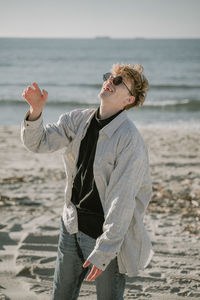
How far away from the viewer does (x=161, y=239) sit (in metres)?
4.68

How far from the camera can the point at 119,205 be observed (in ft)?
7.36

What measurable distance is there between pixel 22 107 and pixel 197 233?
14852mm

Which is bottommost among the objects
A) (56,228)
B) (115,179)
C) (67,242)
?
(56,228)

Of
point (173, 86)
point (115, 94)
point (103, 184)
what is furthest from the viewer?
point (173, 86)

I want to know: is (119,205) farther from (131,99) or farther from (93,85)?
(93,85)

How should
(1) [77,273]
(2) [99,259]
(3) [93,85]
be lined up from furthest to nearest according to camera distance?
1. (3) [93,85]
2. (1) [77,273]
3. (2) [99,259]

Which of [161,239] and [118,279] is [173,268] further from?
[118,279]

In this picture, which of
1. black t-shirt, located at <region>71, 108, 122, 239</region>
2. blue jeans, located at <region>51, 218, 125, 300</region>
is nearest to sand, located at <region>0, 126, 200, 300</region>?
blue jeans, located at <region>51, 218, 125, 300</region>

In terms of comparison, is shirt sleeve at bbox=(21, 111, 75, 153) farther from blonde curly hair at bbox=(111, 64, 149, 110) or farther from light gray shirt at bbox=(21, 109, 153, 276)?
blonde curly hair at bbox=(111, 64, 149, 110)

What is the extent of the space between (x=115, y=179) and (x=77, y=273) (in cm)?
73

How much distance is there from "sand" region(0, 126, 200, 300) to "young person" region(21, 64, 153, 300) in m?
1.17

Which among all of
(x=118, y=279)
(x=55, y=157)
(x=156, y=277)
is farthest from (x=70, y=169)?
(x=55, y=157)

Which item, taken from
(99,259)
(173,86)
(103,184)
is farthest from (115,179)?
(173,86)

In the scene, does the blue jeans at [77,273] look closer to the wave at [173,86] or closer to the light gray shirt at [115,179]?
the light gray shirt at [115,179]
